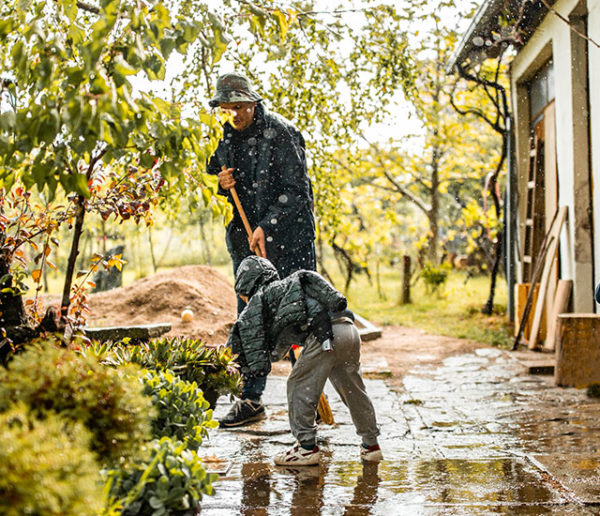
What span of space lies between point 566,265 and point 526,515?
4.99 metres

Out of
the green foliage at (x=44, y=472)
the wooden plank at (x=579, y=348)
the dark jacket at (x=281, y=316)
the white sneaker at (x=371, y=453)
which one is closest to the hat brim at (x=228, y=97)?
the dark jacket at (x=281, y=316)

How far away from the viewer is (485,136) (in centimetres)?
1773

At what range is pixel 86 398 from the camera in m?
2.01

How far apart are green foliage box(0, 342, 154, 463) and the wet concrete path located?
3.61 ft

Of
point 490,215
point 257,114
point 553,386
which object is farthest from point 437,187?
point 257,114

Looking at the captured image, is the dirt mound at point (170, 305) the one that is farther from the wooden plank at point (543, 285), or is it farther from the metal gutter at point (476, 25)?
the metal gutter at point (476, 25)

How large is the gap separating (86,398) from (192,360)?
1646mm

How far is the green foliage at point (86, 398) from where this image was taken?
197 centimetres

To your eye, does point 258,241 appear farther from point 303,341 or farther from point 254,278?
point 303,341

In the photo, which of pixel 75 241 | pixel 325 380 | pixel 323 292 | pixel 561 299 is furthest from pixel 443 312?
pixel 75 241

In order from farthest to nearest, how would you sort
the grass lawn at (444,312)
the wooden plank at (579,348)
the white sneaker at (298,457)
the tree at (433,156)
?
1. the tree at (433,156)
2. the grass lawn at (444,312)
3. the wooden plank at (579,348)
4. the white sneaker at (298,457)

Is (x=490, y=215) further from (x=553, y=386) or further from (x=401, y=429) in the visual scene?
(x=401, y=429)

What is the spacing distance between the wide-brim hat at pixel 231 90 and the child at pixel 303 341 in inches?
42.0

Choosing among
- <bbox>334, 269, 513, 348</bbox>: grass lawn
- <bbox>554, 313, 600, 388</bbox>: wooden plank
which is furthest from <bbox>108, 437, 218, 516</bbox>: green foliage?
<bbox>334, 269, 513, 348</bbox>: grass lawn
